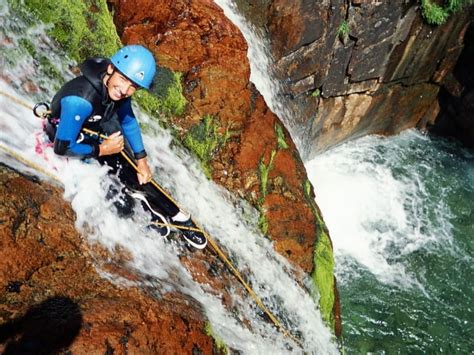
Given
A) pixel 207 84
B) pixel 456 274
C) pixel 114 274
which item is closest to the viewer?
pixel 114 274

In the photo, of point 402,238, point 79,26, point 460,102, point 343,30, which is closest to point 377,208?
point 402,238

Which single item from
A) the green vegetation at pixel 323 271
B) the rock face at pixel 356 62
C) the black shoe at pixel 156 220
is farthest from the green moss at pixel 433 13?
the black shoe at pixel 156 220

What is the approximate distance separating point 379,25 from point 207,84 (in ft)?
16.4

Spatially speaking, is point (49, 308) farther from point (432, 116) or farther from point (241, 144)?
point (432, 116)

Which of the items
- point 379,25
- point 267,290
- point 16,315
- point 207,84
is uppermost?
point 379,25

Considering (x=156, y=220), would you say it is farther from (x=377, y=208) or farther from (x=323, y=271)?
(x=377, y=208)

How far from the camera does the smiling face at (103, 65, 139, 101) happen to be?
307 centimetres

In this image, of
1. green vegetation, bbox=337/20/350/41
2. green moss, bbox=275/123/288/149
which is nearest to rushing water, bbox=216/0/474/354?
green moss, bbox=275/123/288/149

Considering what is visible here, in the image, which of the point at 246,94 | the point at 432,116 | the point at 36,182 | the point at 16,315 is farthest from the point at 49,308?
the point at 432,116

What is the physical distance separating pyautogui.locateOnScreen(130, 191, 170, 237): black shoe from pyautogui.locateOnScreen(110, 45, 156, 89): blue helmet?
1.22m

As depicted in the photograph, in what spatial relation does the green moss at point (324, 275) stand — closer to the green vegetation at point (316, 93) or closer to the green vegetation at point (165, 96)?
the green vegetation at point (165, 96)

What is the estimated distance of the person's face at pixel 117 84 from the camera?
3.07 metres

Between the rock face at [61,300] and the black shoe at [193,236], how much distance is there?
73 cm

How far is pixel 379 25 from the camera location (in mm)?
8477
